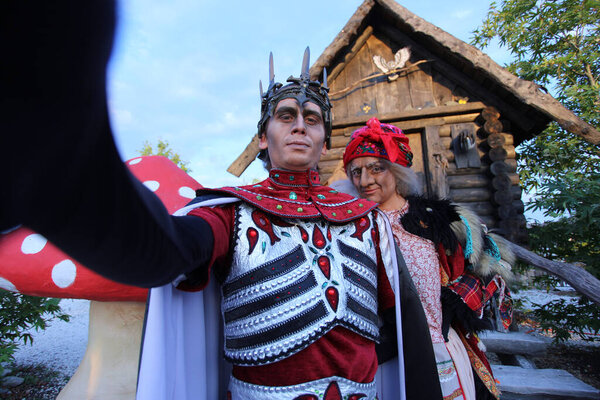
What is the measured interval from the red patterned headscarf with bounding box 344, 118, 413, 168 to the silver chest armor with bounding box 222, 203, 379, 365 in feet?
3.51

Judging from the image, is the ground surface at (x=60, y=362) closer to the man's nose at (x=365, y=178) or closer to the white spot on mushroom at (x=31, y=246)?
the white spot on mushroom at (x=31, y=246)

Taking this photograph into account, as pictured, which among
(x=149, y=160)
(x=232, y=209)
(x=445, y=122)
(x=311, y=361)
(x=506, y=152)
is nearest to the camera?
(x=311, y=361)

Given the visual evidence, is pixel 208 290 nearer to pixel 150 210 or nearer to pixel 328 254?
pixel 328 254

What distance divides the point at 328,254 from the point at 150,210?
88 centimetres

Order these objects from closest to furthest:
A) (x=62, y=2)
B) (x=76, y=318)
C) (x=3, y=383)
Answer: (x=62, y=2) < (x=3, y=383) < (x=76, y=318)

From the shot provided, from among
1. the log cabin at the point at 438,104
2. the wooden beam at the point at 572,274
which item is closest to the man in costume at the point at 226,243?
the wooden beam at the point at 572,274

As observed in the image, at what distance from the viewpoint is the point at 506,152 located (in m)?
4.62

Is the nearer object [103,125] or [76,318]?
[103,125]

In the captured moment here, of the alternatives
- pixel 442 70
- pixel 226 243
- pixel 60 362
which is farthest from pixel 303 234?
pixel 60 362

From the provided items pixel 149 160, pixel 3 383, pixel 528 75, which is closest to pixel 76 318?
pixel 3 383

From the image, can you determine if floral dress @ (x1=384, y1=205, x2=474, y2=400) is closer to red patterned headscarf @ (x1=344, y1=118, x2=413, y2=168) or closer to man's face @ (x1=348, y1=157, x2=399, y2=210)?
man's face @ (x1=348, y1=157, x2=399, y2=210)

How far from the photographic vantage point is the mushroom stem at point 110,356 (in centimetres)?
191

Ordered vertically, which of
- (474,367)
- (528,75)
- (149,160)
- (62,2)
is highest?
(528,75)

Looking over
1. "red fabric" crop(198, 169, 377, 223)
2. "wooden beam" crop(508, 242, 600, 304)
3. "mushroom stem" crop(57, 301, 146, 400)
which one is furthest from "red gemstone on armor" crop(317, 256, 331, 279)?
"wooden beam" crop(508, 242, 600, 304)
